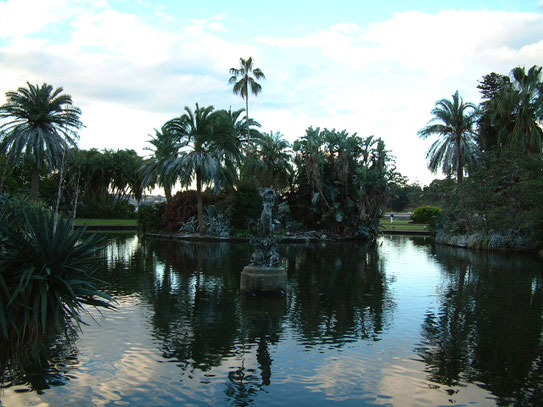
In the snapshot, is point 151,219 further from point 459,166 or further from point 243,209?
point 459,166

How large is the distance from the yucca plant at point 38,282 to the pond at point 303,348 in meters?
1.20

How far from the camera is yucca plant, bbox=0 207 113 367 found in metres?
4.60

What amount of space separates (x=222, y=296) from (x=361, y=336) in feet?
14.4

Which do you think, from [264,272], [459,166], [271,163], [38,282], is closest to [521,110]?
[459,166]

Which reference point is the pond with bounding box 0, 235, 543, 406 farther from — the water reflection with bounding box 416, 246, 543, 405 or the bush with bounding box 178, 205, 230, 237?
the bush with bounding box 178, 205, 230, 237

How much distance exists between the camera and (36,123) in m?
26.2

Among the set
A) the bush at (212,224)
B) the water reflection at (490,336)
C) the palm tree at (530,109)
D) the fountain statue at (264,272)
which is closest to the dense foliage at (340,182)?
the bush at (212,224)

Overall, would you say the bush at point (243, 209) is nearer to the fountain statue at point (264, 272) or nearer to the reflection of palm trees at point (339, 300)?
the reflection of palm trees at point (339, 300)

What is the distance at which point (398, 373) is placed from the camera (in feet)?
21.7

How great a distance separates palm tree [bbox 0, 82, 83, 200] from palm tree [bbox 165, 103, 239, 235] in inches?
273

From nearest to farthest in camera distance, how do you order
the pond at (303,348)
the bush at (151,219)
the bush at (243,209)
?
the pond at (303,348)
the bush at (243,209)
the bush at (151,219)

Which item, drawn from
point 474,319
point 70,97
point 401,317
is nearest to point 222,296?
point 401,317

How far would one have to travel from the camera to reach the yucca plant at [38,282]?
181 inches

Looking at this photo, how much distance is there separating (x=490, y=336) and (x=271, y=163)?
3123 centimetres
